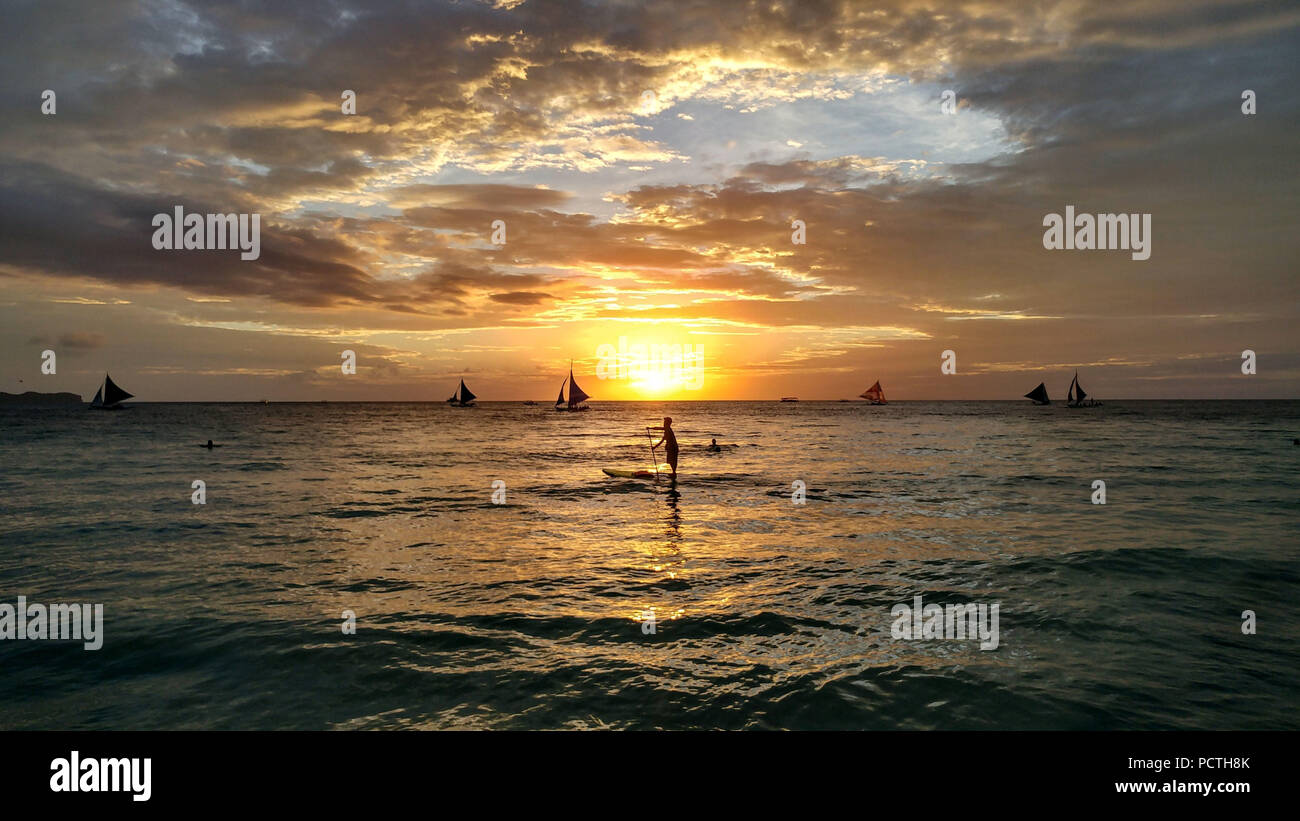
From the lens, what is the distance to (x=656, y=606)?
12055mm

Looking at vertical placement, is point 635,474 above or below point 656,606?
above

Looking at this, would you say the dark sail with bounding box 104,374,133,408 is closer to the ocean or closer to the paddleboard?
the ocean

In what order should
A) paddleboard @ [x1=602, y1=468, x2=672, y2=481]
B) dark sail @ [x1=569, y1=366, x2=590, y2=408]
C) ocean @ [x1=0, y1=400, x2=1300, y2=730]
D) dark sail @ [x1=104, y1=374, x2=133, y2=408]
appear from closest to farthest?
ocean @ [x1=0, y1=400, x2=1300, y2=730] < paddleboard @ [x1=602, y1=468, x2=672, y2=481] < dark sail @ [x1=104, y1=374, x2=133, y2=408] < dark sail @ [x1=569, y1=366, x2=590, y2=408]

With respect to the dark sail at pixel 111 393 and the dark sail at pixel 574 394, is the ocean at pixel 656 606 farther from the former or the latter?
the dark sail at pixel 111 393

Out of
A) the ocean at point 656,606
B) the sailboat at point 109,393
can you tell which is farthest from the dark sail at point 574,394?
the ocean at point 656,606

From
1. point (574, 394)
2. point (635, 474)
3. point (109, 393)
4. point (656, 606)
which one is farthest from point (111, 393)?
point (656, 606)

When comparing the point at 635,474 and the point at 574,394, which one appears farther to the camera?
the point at 574,394

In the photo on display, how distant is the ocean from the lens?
816 centimetres

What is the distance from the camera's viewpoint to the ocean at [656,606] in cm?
816

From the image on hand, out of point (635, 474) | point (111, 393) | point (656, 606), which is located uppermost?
point (111, 393)

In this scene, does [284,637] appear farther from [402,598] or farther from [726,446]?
[726,446]

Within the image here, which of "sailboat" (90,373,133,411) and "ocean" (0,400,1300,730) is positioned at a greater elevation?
"sailboat" (90,373,133,411)

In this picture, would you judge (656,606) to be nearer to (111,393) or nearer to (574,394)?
(574,394)

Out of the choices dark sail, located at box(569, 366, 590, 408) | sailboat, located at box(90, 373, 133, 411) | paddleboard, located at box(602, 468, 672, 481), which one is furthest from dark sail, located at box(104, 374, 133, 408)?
paddleboard, located at box(602, 468, 672, 481)
